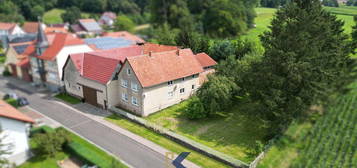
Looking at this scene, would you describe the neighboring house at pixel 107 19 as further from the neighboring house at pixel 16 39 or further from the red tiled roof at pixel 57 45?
the red tiled roof at pixel 57 45

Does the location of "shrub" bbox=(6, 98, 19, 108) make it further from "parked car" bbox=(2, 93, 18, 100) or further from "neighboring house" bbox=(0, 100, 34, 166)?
"neighboring house" bbox=(0, 100, 34, 166)

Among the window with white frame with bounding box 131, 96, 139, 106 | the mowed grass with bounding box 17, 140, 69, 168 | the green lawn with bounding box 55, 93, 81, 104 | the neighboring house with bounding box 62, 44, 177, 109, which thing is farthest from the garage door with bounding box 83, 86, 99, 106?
the mowed grass with bounding box 17, 140, 69, 168

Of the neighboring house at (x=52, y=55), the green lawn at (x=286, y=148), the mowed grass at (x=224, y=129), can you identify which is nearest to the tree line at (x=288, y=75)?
the green lawn at (x=286, y=148)

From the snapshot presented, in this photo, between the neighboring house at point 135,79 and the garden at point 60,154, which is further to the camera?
the neighboring house at point 135,79

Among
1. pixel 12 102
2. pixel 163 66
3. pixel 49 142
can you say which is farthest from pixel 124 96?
pixel 12 102

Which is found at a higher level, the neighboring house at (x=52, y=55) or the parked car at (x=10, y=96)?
the neighboring house at (x=52, y=55)

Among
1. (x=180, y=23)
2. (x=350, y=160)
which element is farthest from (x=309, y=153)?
(x=180, y=23)
